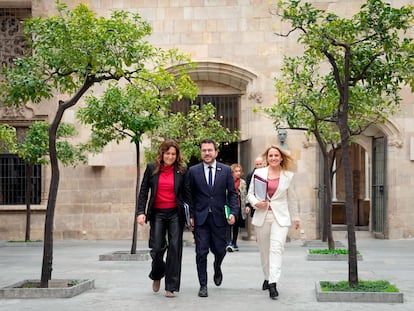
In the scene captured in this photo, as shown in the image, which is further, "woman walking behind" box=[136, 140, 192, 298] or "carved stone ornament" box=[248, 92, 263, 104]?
"carved stone ornament" box=[248, 92, 263, 104]

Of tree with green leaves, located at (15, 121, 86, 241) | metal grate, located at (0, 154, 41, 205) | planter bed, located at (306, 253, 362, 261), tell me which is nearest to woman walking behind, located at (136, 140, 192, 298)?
planter bed, located at (306, 253, 362, 261)

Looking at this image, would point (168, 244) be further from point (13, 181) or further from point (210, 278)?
point (13, 181)

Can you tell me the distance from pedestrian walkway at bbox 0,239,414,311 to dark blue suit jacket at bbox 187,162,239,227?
0.94m

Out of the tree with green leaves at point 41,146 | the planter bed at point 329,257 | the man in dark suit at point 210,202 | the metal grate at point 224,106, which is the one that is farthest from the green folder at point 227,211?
the metal grate at point 224,106

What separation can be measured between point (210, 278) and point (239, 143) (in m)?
12.6

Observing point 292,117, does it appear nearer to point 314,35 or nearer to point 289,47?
point 314,35

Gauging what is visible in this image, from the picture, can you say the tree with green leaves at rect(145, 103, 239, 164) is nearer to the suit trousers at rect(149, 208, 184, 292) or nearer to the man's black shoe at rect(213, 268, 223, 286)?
the man's black shoe at rect(213, 268, 223, 286)

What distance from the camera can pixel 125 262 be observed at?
1606 cm

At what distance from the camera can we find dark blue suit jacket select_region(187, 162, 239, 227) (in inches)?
421

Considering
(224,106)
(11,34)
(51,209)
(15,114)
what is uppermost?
(11,34)

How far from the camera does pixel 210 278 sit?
1281 centimetres

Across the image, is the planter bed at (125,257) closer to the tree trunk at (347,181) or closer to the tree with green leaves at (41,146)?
the tree with green leaves at (41,146)

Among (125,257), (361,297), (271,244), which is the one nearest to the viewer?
(361,297)

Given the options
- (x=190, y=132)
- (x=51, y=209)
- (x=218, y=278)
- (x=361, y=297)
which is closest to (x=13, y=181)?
(x=190, y=132)
